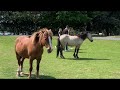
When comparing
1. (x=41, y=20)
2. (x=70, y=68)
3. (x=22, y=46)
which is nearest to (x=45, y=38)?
(x=22, y=46)

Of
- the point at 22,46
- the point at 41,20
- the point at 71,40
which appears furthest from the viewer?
the point at 41,20

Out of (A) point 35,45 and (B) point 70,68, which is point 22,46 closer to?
(A) point 35,45

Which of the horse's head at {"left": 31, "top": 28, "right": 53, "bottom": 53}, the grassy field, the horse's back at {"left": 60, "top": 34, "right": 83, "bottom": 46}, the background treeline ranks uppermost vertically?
the background treeline

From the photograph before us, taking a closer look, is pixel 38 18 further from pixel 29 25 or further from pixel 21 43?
pixel 21 43

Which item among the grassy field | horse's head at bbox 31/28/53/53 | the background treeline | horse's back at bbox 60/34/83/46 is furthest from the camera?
the background treeline

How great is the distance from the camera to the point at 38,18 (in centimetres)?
4069

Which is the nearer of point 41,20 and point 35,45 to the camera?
point 35,45

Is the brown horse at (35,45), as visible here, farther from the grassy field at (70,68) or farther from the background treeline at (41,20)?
the background treeline at (41,20)

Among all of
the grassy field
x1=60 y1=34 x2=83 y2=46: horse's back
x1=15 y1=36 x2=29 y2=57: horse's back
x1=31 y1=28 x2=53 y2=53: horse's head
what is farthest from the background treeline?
x1=31 y1=28 x2=53 y2=53: horse's head

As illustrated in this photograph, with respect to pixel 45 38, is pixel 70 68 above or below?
below

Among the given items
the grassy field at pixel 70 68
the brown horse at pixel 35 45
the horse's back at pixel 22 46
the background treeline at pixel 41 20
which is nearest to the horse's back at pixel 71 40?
the grassy field at pixel 70 68

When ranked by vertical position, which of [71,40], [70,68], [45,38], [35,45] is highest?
[45,38]

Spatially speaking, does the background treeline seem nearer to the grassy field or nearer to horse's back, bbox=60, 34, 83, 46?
horse's back, bbox=60, 34, 83, 46

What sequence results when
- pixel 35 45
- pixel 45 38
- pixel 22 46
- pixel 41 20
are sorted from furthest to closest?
pixel 41 20 < pixel 22 46 < pixel 35 45 < pixel 45 38
